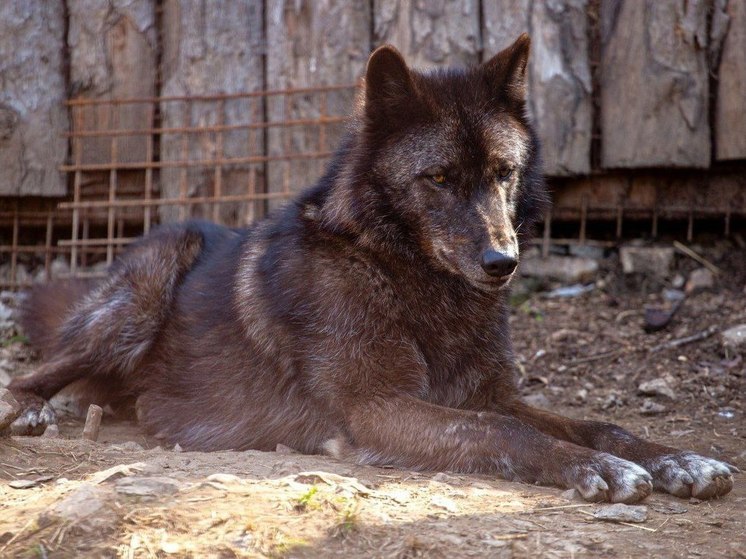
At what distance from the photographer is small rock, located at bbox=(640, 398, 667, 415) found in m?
5.01

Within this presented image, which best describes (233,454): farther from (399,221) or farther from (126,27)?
(126,27)

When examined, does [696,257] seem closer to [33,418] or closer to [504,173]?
[504,173]

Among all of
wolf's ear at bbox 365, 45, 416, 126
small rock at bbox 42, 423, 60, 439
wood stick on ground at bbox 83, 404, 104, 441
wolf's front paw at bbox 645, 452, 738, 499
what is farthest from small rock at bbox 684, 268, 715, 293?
small rock at bbox 42, 423, 60, 439

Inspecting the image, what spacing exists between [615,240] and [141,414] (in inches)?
155

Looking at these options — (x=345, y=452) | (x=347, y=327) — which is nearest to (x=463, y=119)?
(x=347, y=327)

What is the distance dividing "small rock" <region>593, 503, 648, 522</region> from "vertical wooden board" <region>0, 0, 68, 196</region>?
16.3 feet

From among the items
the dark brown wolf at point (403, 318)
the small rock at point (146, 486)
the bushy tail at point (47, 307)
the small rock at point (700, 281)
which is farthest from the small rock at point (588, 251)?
the small rock at point (146, 486)

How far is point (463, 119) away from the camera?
393 cm

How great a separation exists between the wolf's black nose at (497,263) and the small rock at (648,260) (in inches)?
132

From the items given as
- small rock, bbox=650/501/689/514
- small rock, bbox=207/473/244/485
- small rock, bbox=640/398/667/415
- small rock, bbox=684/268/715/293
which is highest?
small rock, bbox=684/268/715/293

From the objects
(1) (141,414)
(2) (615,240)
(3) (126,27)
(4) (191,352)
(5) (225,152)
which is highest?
(3) (126,27)

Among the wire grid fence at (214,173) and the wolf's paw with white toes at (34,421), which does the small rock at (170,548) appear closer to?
the wolf's paw with white toes at (34,421)

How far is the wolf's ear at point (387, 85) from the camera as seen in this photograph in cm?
392

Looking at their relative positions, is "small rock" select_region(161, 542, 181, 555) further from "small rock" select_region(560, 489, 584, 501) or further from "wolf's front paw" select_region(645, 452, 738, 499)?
"wolf's front paw" select_region(645, 452, 738, 499)
